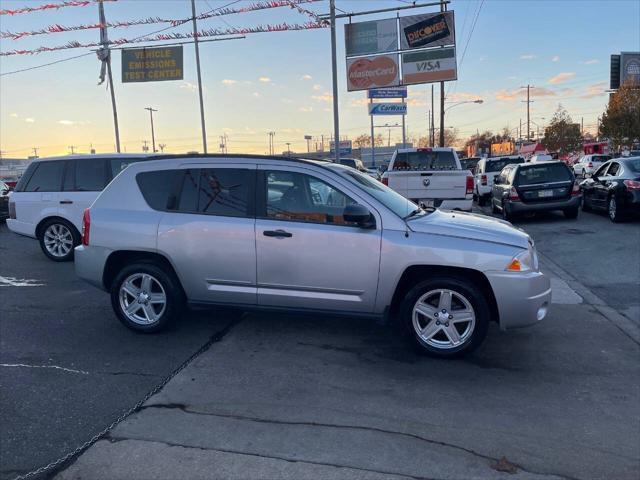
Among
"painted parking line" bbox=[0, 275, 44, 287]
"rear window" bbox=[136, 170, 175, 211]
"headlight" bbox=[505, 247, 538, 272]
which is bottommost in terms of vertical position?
"painted parking line" bbox=[0, 275, 44, 287]

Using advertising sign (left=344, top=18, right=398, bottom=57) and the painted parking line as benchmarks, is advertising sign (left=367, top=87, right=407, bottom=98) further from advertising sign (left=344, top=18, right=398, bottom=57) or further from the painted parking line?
the painted parking line

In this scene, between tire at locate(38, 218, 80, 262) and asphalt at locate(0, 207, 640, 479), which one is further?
tire at locate(38, 218, 80, 262)

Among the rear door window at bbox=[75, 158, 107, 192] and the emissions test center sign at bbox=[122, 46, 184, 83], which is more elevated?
the emissions test center sign at bbox=[122, 46, 184, 83]

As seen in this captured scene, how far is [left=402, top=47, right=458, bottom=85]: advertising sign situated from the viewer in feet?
68.3

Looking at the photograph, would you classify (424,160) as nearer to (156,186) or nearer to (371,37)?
(156,186)

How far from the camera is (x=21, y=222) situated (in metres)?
10.1

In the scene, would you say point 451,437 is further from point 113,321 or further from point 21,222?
point 21,222

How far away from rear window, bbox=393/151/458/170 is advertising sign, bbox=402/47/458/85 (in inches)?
359

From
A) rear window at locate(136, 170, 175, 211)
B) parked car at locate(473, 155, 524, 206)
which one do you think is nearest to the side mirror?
rear window at locate(136, 170, 175, 211)

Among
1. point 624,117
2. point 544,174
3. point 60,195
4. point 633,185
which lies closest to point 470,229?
point 60,195

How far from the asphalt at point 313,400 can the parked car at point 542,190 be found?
7.62 meters

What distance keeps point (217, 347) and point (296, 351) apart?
78 centimetres

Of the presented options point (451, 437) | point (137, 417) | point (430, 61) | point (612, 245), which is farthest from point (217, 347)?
point (430, 61)

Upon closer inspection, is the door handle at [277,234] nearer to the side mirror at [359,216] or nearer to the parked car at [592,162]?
the side mirror at [359,216]
